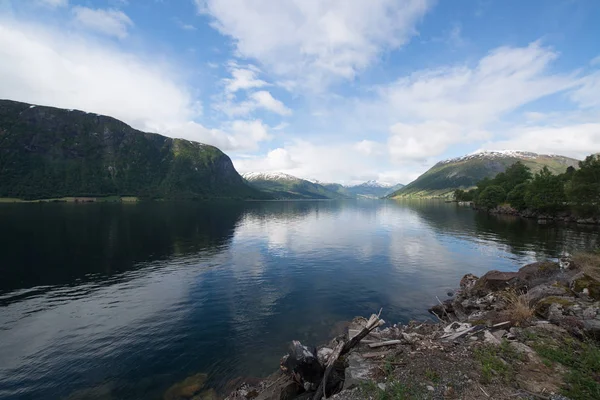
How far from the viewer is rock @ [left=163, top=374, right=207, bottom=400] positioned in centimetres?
1859

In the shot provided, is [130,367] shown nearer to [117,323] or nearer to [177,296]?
[117,323]

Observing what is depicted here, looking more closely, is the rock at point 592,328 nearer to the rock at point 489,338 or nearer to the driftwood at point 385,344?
the rock at point 489,338

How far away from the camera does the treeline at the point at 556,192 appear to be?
8819 cm

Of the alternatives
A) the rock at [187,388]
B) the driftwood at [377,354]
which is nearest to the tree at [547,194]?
the driftwood at [377,354]

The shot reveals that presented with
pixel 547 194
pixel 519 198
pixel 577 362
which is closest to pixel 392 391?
pixel 577 362

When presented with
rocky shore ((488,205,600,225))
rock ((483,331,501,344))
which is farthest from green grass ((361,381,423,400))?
rocky shore ((488,205,600,225))

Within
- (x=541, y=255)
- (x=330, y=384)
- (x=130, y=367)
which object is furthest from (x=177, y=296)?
(x=541, y=255)

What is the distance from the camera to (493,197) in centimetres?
15750

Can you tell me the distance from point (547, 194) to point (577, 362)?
134527 millimetres

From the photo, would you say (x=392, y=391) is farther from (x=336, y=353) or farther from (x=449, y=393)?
(x=336, y=353)

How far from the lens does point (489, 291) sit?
31891 millimetres

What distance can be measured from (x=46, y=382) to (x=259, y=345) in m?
15.8

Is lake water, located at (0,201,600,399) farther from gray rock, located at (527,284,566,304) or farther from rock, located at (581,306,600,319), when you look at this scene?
rock, located at (581,306,600,319)

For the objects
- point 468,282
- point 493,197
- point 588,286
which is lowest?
point 468,282
